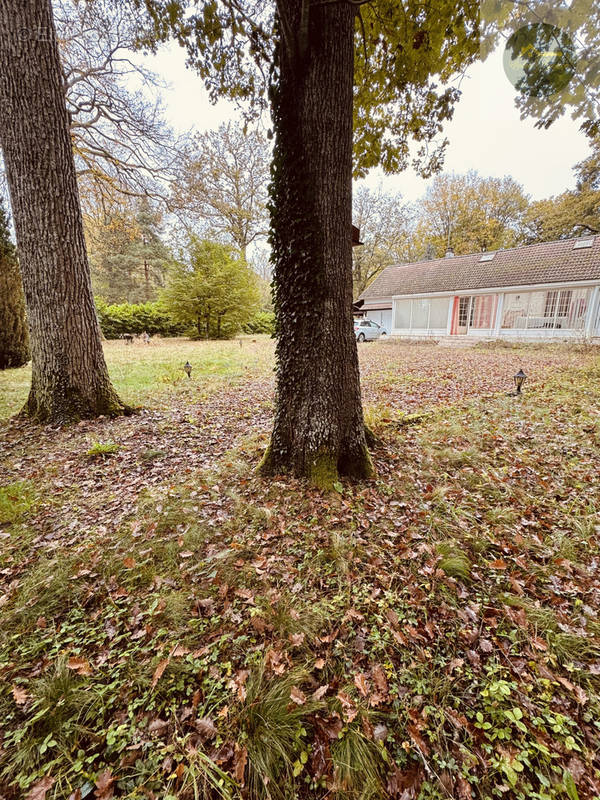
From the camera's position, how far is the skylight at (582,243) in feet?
51.5

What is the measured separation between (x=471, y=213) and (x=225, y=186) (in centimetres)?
2050

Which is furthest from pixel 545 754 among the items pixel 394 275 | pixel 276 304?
pixel 394 275

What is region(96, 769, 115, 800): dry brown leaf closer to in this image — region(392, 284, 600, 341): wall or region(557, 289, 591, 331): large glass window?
region(392, 284, 600, 341): wall

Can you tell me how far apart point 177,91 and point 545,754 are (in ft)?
38.8

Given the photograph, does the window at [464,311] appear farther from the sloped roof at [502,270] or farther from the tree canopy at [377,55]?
the tree canopy at [377,55]

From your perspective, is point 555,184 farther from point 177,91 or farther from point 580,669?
point 580,669

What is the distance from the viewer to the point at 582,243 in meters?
15.9

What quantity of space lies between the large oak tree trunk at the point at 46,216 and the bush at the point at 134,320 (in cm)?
1513

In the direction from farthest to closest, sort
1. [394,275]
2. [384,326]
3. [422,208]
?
[422,208] → [384,326] → [394,275]

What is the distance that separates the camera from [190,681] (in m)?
1.56

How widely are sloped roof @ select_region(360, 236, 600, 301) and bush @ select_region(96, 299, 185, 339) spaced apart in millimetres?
14139

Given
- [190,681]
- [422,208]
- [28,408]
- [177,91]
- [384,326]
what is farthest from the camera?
[422,208]

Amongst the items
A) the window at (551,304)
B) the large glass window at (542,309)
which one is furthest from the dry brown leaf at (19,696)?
the window at (551,304)

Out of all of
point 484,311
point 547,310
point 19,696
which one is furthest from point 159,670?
point 484,311
